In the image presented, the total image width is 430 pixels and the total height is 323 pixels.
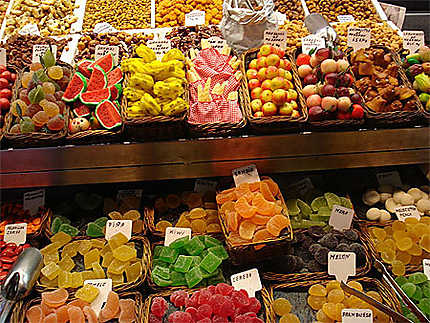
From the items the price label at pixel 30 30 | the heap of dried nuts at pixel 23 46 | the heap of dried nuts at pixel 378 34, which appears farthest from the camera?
the price label at pixel 30 30

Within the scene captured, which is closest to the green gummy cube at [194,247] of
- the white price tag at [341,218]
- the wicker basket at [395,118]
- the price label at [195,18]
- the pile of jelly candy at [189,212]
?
the pile of jelly candy at [189,212]

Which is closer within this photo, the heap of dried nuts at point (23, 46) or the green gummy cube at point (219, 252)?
the green gummy cube at point (219, 252)

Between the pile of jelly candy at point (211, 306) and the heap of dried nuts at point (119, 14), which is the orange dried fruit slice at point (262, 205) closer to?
the pile of jelly candy at point (211, 306)

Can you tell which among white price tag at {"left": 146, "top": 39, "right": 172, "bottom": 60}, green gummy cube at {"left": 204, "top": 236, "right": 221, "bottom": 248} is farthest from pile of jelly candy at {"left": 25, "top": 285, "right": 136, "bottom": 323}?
white price tag at {"left": 146, "top": 39, "right": 172, "bottom": 60}

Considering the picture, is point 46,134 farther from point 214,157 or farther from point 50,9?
point 50,9

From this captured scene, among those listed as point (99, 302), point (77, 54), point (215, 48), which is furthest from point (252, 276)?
point (77, 54)

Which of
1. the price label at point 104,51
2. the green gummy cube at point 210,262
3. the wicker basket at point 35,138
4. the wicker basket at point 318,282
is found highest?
the price label at point 104,51

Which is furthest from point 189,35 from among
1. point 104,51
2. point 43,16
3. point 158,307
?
point 158,307

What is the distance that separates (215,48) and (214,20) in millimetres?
829

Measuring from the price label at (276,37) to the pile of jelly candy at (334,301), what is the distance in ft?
3.93

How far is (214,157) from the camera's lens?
6.65 ft

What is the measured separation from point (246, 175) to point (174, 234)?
42 centimetres

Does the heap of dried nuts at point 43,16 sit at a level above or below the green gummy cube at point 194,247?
above

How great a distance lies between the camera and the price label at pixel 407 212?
218 centimetres
